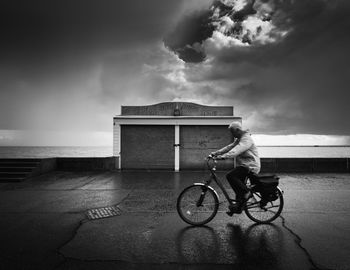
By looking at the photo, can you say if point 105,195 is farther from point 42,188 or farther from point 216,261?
point 216,261

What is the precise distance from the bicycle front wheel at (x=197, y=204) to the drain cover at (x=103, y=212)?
1576mm

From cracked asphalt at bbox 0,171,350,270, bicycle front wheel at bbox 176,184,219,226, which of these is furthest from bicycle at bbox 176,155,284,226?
cracked asphalt at bbox 0,171,350,270

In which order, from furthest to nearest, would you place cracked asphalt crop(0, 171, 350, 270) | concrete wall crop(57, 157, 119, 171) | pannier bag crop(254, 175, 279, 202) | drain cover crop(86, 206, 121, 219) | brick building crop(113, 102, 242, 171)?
brick building crop(113, 102, 242, 171), concrete wall crop(57, 157, 119, 171), drain cover crop(86, 206, 121, 219), pannier bag crop(254, 175, 279, 202), cracked asphalt crop(0, 171, 350, 270)

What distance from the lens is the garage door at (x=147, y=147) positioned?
1310cm

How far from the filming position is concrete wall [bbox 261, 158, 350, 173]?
12.1 metres

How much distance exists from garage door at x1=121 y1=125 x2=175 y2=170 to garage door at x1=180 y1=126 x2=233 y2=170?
64 centimetres

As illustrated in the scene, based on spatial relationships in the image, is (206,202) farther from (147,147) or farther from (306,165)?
(306,165)

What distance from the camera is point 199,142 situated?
13.2m

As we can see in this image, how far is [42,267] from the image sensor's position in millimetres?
2891

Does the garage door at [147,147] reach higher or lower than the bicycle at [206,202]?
higher

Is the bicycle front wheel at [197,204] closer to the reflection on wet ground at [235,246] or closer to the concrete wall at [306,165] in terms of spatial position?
the reflection on wet ground at [235,246]

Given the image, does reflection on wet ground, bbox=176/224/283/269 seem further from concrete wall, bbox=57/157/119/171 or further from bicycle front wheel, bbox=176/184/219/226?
concrete wall, bbox=57/157/119/171

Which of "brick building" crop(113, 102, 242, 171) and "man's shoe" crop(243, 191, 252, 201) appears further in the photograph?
"brick building" crop(113, 102, 242, 171)

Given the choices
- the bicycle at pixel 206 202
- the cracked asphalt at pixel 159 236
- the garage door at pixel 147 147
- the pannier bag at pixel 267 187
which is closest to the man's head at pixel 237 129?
the bicycle at pixel 206 202
